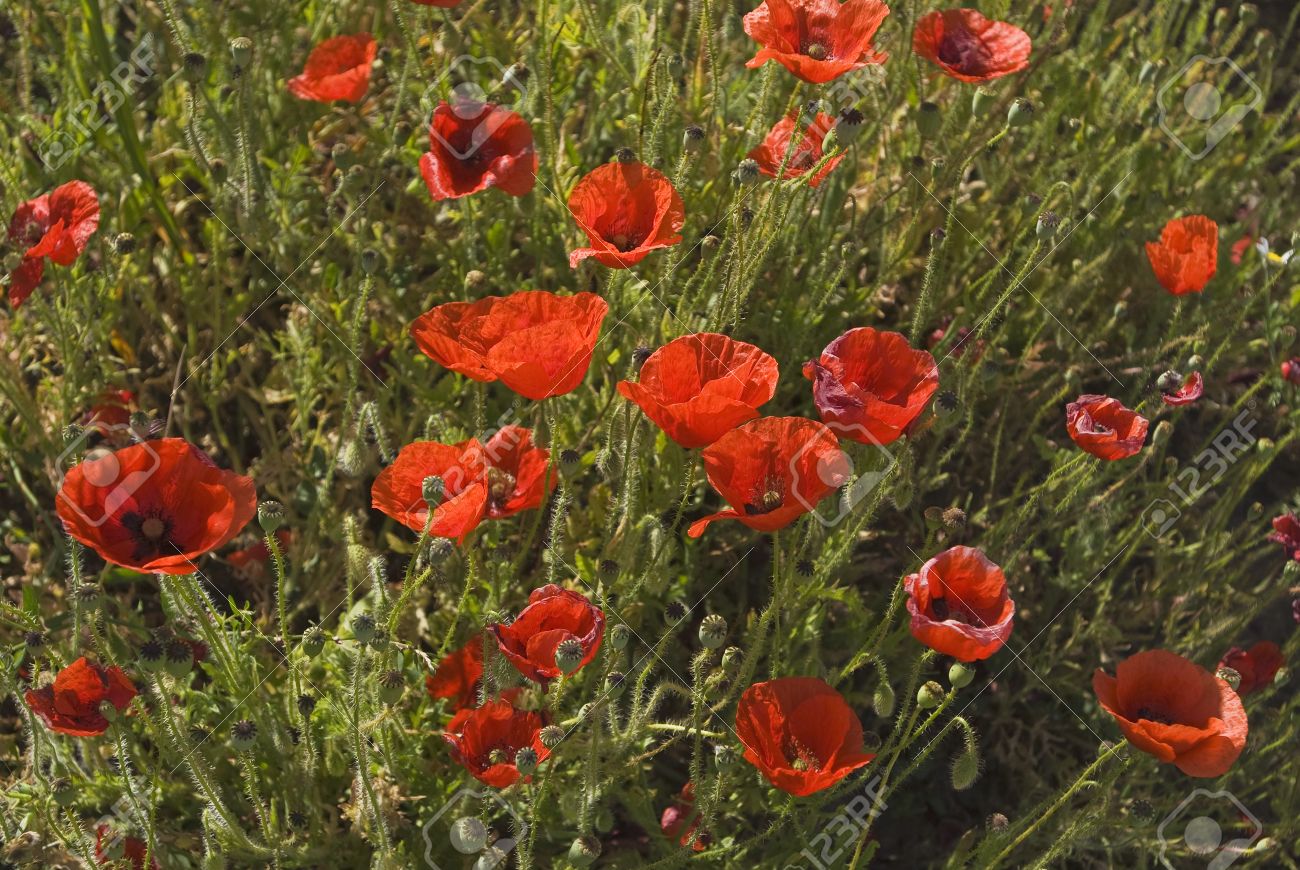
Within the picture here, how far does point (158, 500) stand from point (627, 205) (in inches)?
40.8

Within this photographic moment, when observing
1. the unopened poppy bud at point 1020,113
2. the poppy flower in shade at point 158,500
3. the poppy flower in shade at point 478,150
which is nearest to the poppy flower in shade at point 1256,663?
the unopened poppy bud at point 1020,113

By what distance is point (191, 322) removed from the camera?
10.9ft

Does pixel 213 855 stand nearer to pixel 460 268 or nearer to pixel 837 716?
pixel 837 716

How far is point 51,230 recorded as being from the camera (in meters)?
2.77

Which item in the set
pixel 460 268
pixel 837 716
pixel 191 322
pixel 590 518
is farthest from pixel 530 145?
pixel 837 716

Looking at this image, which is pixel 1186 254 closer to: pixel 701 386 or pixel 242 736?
pixel 701 386

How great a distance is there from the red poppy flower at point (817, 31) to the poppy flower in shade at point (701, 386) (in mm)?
585

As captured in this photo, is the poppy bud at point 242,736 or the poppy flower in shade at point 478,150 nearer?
the poppy bud at point 242,736

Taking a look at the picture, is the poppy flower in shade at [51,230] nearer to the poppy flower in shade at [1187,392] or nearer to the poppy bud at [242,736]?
the poppy bud at [242,736]

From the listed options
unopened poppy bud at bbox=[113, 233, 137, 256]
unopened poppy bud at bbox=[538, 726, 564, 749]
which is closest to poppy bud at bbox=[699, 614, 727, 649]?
unopened poppy bud at bbox=[538, 726, 564, 749]

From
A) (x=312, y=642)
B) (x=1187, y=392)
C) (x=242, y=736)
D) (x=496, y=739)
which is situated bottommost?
(x=496, y=739)

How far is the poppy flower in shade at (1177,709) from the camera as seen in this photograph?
226 cm

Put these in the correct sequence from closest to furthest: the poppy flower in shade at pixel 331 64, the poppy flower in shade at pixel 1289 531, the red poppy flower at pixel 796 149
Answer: the red poppy flower at pixel 796 149, the poppy flower in shade at pixel 1289 531, the poppy flower in shade at pixel 331 64

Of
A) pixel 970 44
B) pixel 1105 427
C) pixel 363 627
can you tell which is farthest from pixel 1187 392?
pixel 363 627
